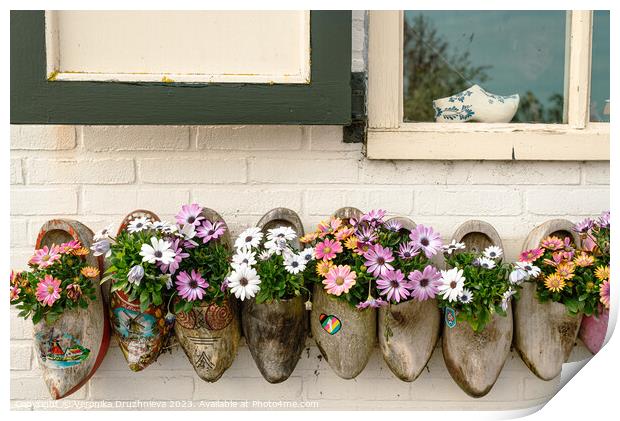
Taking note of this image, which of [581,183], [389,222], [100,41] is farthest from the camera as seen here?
[581,183]

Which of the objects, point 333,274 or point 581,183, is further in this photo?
point 581,183

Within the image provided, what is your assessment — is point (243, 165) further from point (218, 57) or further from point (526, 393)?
point (526, 393)

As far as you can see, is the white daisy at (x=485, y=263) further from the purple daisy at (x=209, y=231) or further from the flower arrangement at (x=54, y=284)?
the flower arrangement at (x=54, y=284)

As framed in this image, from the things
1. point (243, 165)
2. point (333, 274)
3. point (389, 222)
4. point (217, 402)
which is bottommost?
point (217, 402)

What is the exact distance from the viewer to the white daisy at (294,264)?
1.34m

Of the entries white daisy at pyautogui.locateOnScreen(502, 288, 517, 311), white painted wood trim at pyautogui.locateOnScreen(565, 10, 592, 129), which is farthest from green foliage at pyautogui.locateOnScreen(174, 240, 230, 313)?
white painted wood trim at pyautogui.locateOnScreen(565, 10, 592, 129)

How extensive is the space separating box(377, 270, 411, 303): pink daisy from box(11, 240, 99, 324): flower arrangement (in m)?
0.67

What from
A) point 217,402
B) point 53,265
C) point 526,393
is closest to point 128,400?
point 217,402

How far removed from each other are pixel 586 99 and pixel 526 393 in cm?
80

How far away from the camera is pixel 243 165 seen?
1.52m

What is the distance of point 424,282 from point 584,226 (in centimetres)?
46

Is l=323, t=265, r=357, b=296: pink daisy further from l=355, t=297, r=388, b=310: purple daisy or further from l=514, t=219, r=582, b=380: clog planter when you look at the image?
l=514, t=219, r=582, b=380: clog planter

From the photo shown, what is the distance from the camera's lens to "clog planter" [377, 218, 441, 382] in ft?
4.53

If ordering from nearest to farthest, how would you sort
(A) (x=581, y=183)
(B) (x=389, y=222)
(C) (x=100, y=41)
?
(C) (x=100, y=41) < (B) (x=389, y=222) < (A) (x=581, y=183)
